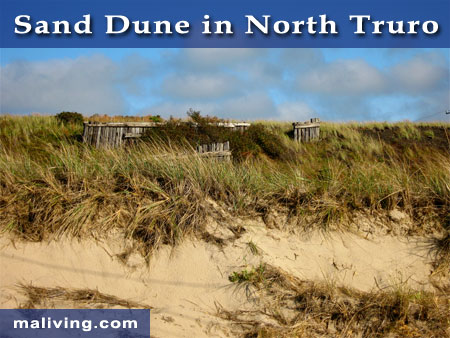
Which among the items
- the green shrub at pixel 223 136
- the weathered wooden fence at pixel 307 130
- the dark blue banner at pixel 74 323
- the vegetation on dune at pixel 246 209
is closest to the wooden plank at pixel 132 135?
the green shrub at pixel 223 136

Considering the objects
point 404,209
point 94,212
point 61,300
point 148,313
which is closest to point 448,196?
point 404,209

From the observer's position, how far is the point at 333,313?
5746 millimetres

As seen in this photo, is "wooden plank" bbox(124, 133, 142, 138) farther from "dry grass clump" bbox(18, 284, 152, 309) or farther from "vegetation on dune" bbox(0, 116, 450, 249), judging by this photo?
"dry grass clump" bbox(18, 284, 152, 309)

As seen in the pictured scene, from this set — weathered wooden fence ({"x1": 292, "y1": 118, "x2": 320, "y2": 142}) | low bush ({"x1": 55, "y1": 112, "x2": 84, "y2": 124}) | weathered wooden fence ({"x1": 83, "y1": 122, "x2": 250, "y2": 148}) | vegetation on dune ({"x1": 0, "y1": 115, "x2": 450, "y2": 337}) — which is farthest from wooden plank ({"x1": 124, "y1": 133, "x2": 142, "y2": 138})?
vegetation on dune ({"x1": 0, "y1": 115, "x2": 450, "y2": 337})

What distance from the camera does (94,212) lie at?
264 inches

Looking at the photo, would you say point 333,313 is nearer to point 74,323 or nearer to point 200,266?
point 200,266

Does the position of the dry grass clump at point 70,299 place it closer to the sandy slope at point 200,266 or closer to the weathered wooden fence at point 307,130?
the sandy slope at point 200,266

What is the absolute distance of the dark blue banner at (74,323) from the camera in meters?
5.49

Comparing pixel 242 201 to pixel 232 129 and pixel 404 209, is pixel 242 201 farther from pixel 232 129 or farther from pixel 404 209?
pixel 232 129

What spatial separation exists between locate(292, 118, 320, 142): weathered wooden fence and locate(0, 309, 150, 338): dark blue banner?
16.2m

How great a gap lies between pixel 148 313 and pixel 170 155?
9.07 feet

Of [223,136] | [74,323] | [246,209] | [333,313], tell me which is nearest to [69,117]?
[223,136]

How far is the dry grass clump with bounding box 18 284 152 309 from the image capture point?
19.2 feet

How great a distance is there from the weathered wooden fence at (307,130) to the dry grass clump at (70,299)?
15.9 metres
